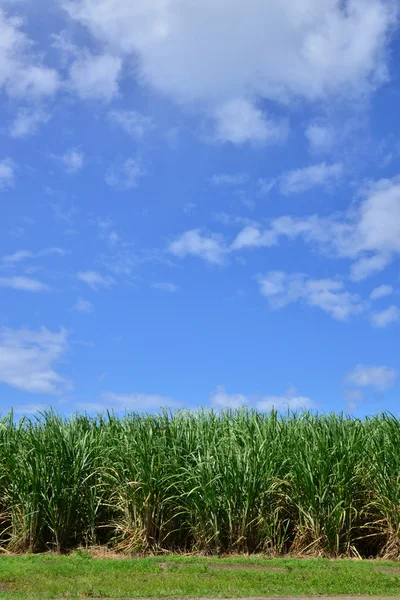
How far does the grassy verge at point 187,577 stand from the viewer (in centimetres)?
738

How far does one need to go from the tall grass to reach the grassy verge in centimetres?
64

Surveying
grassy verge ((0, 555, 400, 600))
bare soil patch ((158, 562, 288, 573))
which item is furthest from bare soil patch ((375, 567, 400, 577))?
bare soil patch ((158, 562, 288, 573))

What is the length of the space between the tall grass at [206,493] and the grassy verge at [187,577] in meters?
0.64

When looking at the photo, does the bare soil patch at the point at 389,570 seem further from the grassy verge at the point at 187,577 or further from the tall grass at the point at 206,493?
the tall grass at the point at 206,493

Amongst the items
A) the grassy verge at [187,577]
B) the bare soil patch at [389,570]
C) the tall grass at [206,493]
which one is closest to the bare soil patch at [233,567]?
the grassy verge at [187,577]

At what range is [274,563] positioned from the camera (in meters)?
8.82

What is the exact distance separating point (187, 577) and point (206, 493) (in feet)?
5.59

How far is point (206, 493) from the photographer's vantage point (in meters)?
9.53

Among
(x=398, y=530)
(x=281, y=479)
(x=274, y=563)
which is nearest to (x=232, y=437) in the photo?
(x=281, y=479)

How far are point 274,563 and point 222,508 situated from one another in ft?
3.77

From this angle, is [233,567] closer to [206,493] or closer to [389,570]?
[206,493]

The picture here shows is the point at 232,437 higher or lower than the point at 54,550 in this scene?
higher

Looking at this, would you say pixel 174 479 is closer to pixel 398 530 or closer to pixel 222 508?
pixel 222 508

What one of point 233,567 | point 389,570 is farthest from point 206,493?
point 389,570
